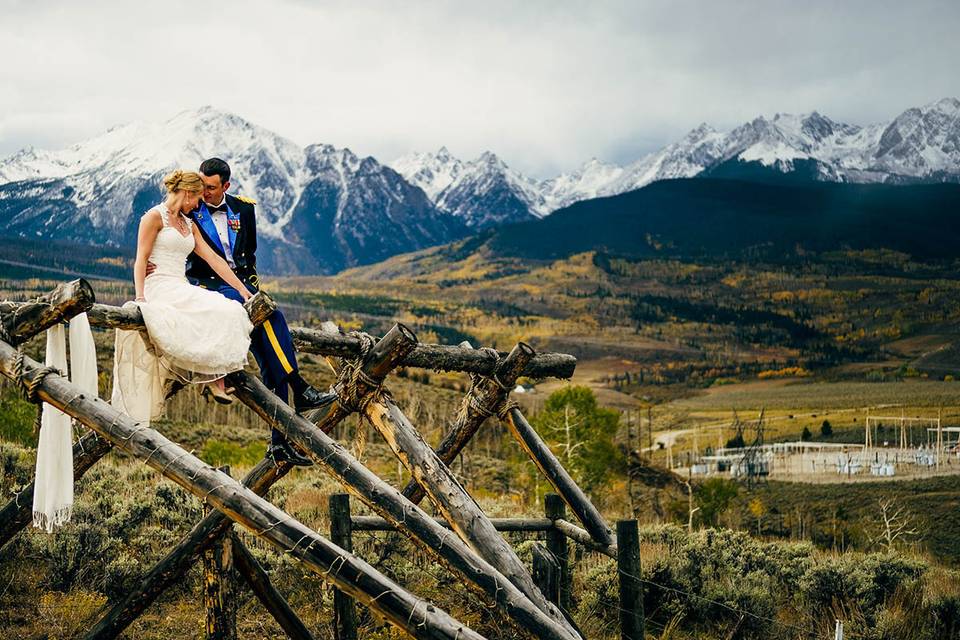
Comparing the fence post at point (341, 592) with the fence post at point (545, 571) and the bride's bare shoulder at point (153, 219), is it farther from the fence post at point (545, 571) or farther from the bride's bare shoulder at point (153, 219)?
the bride's bare shoulder at point (153, 219)

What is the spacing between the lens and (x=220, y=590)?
751 centimetres

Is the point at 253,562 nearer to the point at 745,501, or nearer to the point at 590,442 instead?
the point at 590,442

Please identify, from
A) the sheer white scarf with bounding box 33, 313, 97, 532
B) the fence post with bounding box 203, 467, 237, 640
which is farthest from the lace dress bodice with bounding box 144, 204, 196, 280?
the fence post with bounding box 203, 467, 237, 640

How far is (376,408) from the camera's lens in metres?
6.54

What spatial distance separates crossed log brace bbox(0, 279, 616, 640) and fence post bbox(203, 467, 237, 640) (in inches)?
3.7

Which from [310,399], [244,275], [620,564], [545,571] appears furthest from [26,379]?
[620,564]

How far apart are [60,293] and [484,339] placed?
15711 cm

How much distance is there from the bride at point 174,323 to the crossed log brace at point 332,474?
18cm

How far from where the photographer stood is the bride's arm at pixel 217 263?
20.5ft

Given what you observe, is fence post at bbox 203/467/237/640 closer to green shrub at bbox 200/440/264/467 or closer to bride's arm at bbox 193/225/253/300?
bride's arm at bbox 193/225/253/300

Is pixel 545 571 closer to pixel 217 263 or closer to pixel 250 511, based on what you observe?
pixel 250 511

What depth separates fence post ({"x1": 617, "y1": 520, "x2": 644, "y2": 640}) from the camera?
25.5ft

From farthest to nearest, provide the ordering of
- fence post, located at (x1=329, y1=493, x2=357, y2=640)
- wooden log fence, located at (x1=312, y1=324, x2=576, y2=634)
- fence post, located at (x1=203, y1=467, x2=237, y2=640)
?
fence post, located at (x1=329, y1=493, x2=357, y2=640) < fence post, located at (x1=203, y1=467, x2=237, y2=640) < wooden log fence, located at (x1=312, y1=324, x2=576, y2=634)

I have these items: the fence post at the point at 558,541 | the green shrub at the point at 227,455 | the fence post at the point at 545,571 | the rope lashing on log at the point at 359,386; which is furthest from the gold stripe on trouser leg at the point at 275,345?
the green shrub at the point at 227,455
